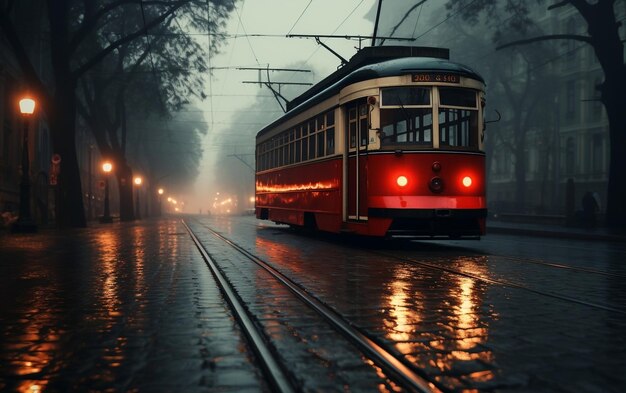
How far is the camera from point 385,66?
1249cm

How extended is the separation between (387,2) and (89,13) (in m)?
61.9

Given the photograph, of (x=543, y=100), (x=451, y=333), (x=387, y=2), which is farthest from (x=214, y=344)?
(x=387, y=2)

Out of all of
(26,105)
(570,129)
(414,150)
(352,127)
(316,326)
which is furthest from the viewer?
(570,129)

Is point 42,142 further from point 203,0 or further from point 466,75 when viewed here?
point 466,75

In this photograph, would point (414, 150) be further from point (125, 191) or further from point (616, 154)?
point (125, 191)

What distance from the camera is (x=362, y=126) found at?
12820mm

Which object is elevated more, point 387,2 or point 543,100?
point 387,2

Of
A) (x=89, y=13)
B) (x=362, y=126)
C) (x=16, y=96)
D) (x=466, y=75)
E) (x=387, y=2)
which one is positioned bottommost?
(x=362, y=126)

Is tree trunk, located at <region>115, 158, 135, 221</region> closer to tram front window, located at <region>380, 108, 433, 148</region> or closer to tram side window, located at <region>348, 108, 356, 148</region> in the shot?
tram side window, located at <region>348, 108, 356, 148</region>

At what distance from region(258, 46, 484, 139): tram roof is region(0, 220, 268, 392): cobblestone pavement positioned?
16.7 feet

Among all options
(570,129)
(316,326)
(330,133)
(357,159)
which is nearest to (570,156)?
(570,129)

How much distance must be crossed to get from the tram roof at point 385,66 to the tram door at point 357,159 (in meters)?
0.60

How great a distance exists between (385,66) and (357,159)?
5.81 ft

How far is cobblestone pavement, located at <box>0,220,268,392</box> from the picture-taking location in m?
3.81
